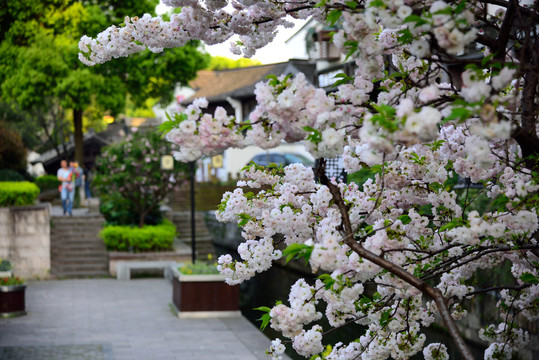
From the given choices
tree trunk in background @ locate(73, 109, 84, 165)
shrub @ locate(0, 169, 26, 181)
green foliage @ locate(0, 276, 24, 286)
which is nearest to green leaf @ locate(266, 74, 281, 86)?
green foliage @ locate(0, 276, 24, 286)

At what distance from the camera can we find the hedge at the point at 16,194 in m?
20.8

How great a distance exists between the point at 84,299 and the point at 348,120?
46.1 ft

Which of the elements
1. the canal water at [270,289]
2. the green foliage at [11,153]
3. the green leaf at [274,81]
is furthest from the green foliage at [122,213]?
the green leaf at [274,81]

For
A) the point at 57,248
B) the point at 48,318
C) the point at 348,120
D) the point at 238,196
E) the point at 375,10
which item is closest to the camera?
the point at 375,10

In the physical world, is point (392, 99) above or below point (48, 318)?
above

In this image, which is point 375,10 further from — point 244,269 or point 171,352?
point 171,352

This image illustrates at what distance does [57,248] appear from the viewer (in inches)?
853

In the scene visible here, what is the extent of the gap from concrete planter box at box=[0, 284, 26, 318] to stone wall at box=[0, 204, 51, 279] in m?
5.96

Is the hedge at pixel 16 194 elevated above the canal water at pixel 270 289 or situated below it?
above

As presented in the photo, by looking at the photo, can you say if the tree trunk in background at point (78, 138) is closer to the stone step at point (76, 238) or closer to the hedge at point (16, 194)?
the stone step at point (76, 238)

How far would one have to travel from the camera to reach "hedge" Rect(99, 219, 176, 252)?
21078 millimetres

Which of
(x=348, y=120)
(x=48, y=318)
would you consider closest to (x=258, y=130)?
(x=348, y=120)

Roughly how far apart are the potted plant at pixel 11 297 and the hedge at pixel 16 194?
656cm

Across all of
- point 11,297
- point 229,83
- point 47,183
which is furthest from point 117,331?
point 229,83
